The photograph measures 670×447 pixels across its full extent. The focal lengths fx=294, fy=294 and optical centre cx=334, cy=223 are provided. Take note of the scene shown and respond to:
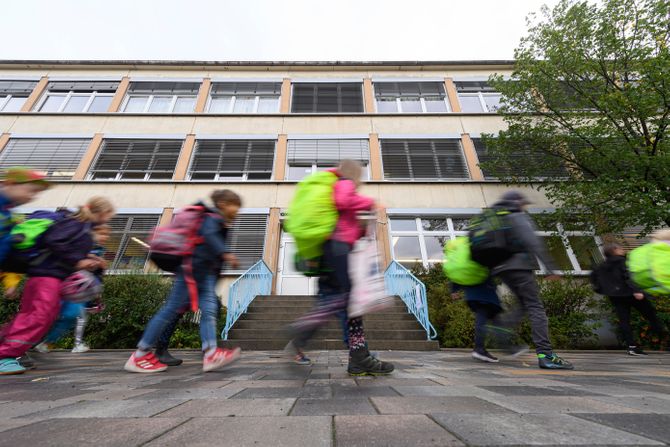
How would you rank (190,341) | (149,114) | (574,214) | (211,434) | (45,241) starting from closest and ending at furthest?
(211,434) → (45,241) → (190,341) → (574,214) → (149,114)

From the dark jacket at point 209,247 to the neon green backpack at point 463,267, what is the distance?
2.46m

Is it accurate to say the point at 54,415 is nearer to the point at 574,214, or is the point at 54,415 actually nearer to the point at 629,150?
the point at 574,214

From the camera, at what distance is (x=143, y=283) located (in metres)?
6.34

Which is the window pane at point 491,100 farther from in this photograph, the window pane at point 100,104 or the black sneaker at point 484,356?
the window pane at point 100,104

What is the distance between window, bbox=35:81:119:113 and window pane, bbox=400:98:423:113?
1203cm

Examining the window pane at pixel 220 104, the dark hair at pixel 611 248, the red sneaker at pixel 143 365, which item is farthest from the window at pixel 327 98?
the red sneaker at pixel 143 365

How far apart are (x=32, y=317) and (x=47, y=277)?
1.06ft

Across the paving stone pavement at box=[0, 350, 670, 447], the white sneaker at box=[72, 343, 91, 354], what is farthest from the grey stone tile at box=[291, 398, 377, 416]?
the white sneaker at box=[72, 343, 91, 354]

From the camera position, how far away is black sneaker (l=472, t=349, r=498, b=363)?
10.8ft

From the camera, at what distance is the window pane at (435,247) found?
29.9 feet

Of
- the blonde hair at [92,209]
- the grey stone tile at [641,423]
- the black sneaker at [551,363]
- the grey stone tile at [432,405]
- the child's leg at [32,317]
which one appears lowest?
the grey stone tile at [641,423]

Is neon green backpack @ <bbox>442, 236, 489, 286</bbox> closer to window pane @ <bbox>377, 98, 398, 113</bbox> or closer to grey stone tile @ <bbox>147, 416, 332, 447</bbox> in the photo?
grey stone tile @ <bbox>147, 416, 332, 447</bbox>

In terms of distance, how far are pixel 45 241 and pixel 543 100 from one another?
36.8ft

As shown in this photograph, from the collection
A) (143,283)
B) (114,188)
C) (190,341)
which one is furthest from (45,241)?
(114,188)
